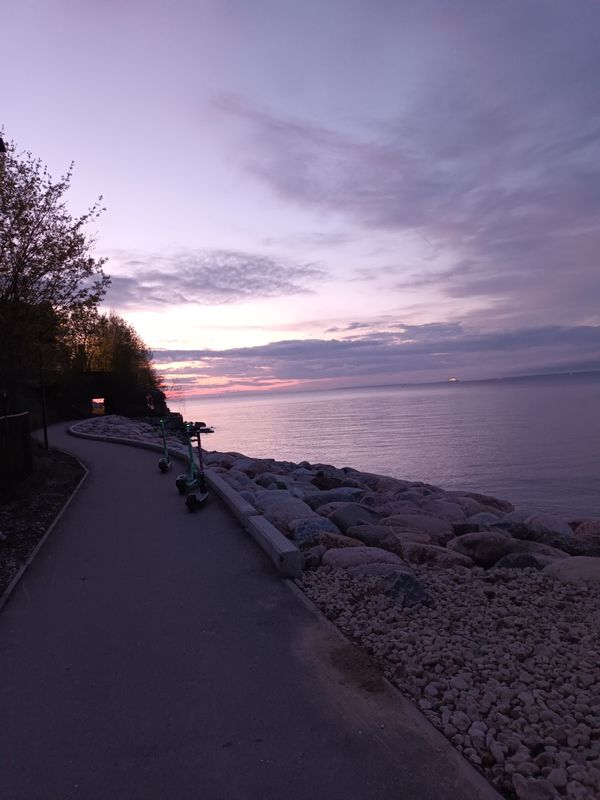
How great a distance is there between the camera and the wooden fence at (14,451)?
12422mm

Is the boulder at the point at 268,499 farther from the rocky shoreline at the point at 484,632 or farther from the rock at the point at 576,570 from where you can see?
the rock at the point at 576,570

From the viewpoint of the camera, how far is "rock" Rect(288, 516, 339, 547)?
8.23 meters

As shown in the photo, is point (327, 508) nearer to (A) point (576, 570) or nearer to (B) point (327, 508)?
(B) point (327, 508)

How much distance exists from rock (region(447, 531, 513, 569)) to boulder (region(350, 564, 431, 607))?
81.9 inches

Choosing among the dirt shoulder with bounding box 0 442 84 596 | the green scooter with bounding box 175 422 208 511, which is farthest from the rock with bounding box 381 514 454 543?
the dirt shoulder with bounding box 0 442 84 596

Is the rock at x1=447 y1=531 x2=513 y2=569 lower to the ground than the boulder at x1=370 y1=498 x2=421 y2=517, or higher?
higher

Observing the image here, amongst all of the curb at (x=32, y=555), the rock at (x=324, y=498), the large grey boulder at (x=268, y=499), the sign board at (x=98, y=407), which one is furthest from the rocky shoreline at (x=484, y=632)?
the sign board at (x=98, y=407)

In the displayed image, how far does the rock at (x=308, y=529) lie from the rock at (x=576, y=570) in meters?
3.01

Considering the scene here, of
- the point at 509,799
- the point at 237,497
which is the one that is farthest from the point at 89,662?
the point at 237,497

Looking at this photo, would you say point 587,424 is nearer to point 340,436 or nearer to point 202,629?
point 340,436

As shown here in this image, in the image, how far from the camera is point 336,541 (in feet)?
26.3

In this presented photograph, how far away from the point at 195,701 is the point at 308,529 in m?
4.63

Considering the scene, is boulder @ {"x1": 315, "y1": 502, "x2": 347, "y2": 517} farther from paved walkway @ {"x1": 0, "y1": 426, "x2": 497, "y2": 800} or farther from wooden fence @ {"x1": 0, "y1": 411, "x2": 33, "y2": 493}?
wooden fence @ {"x1": 0, "y1": 411, "x2": 33, "y2": 493}

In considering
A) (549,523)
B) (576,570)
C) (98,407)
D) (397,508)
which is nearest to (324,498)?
(397,508)
